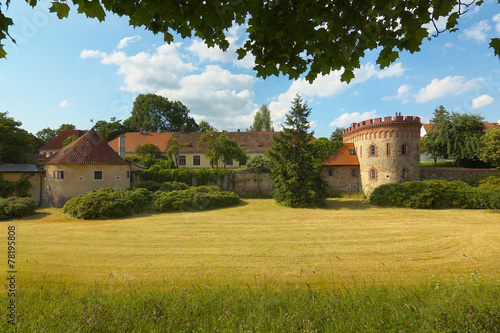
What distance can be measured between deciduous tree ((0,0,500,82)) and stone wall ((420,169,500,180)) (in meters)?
25.8

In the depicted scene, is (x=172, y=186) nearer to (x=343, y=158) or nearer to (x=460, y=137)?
(x=343, y=158)

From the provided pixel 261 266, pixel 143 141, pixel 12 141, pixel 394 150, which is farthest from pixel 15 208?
pixel 394 150

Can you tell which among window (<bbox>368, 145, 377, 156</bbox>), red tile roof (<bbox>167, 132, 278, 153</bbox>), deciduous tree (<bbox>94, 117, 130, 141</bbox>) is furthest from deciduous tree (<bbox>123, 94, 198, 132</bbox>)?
window (<bbox>368, 145, 377, 156</bbox>)

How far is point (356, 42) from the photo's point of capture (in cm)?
396

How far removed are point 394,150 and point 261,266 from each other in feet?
72.4

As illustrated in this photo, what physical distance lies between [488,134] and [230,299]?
3502 cm

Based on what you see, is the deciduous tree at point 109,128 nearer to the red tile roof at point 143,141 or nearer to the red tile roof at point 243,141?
the red tile roof at point 143,141

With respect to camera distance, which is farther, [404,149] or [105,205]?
[404,149]

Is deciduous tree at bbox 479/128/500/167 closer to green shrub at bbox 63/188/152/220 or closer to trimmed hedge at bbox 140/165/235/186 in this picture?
trimmed hedge at bbox 140/165/235/186

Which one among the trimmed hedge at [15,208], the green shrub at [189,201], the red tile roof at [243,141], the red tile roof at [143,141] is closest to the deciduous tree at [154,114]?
the red tile roof at [143,141]

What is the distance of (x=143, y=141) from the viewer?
39.4m

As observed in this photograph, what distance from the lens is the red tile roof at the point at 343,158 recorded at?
2680 cm

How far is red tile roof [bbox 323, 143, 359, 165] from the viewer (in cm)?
2680

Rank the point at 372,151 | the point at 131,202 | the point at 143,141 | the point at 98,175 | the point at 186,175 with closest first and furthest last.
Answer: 1. the point at 131,202
2. the point at 98,175
3. the point at 372,151
4. the point at 186,175
5. the point at 143,141
